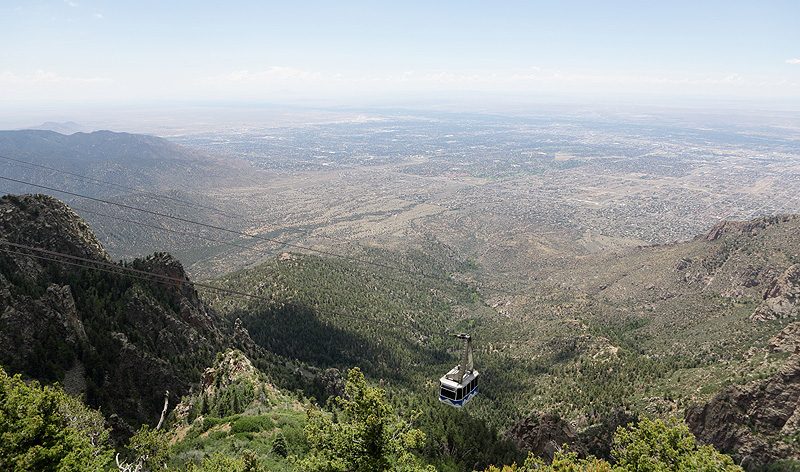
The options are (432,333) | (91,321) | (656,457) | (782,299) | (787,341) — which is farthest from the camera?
(432,333)

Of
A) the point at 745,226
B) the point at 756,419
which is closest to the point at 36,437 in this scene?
the point at 756,419

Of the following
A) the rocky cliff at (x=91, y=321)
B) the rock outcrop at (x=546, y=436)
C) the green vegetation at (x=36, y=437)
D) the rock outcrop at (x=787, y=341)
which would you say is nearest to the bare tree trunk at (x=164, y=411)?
the rocky cliff at (x=91, y=321)

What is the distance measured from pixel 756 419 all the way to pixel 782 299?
1839 inches

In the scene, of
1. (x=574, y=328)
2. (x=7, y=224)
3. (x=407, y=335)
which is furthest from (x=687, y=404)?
(x=7, y=224)

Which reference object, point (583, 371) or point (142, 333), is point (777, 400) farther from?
point (142, 333)

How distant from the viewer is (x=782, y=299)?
3034 inches

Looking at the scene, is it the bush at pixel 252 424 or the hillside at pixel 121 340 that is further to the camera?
the hillside at pixel 121 340

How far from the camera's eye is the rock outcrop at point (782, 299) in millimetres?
74500

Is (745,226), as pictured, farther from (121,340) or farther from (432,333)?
(121,340)

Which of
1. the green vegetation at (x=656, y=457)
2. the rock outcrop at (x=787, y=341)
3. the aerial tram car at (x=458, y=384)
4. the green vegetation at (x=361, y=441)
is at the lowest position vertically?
the rock outcrop at (x=787, y=341)

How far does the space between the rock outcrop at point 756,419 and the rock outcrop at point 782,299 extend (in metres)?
36.5

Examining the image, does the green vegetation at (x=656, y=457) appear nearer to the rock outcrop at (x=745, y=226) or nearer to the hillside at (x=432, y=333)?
the hillside at (x=432, y=333)

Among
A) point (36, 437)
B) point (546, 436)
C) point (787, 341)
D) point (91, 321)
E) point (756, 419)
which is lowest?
point (546, 436)

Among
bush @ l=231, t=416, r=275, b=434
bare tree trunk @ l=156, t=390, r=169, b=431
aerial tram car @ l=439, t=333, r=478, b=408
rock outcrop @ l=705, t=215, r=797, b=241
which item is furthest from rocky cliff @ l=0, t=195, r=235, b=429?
rock outcrop @ l=705, t=215, r=797, b=241
